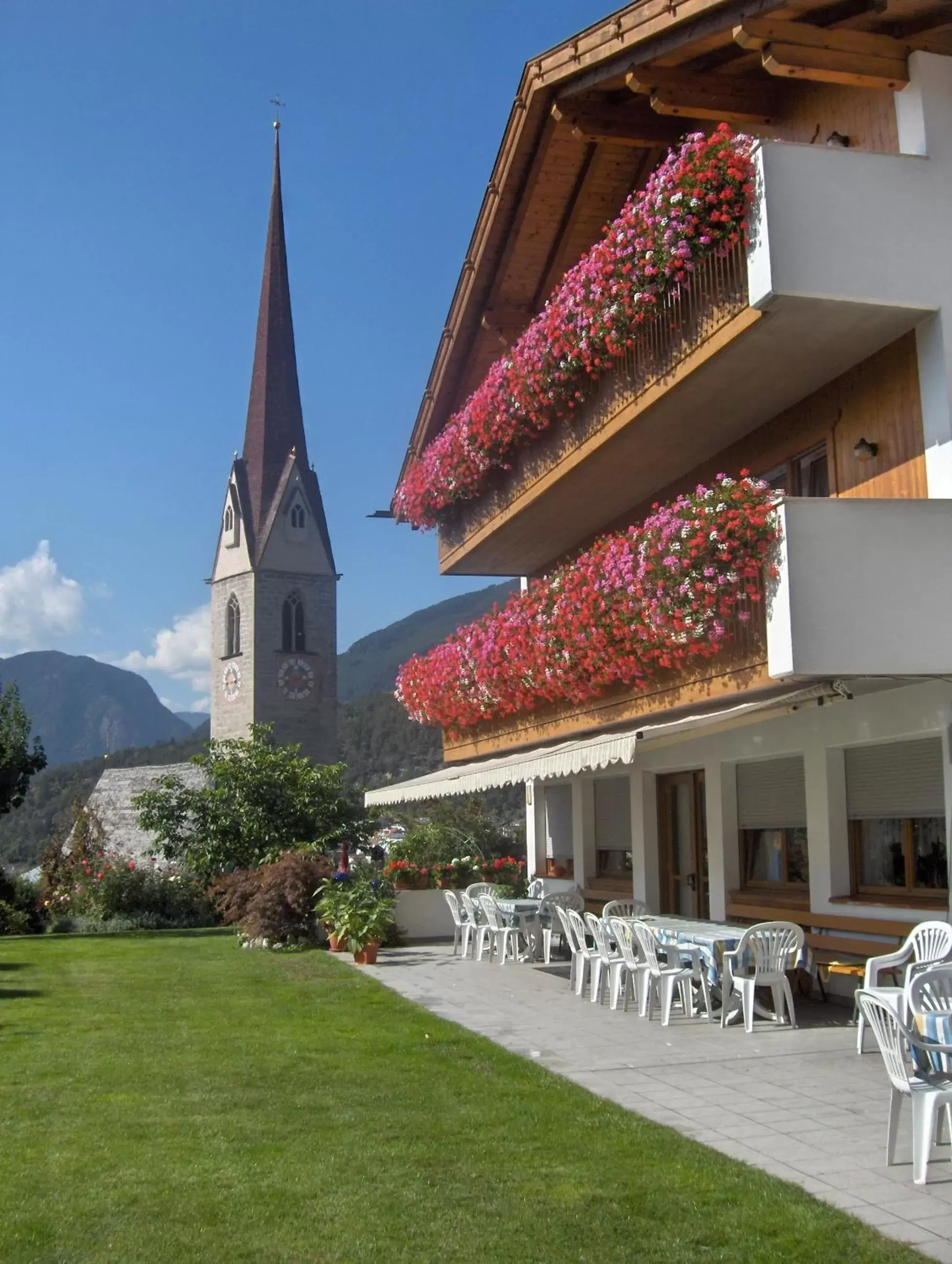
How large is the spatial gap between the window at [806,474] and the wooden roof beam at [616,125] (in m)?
3.86

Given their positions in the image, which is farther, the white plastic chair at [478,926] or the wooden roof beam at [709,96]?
the white plastic chair at [478,926]

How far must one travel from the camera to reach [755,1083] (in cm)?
907

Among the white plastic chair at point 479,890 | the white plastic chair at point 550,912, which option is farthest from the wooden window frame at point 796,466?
the white plastic chair at point 479,890

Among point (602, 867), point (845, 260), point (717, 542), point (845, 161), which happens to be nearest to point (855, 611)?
point (717, 542)

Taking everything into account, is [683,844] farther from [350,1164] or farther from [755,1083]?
[350,1164]

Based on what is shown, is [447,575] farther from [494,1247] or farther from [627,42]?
[494,1247]

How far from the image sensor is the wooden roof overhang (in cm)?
1073

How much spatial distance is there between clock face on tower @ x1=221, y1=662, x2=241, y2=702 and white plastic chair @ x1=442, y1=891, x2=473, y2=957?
64.8m

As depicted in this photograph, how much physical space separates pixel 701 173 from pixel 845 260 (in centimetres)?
130

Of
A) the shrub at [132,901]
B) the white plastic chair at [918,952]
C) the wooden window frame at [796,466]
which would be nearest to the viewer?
the white plastic chair at [918,952]

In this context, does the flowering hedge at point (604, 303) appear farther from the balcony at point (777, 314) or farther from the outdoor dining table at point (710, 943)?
the outdoor dining table at point (710, 943)

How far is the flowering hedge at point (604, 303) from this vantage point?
34.0 feet

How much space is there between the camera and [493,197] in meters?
16.7

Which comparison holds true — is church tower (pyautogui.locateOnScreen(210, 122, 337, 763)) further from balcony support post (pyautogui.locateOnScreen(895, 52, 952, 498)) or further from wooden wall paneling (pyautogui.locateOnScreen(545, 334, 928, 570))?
balcony support post (pyautogui.locateOnScreen(895, 52, 952, 498))
